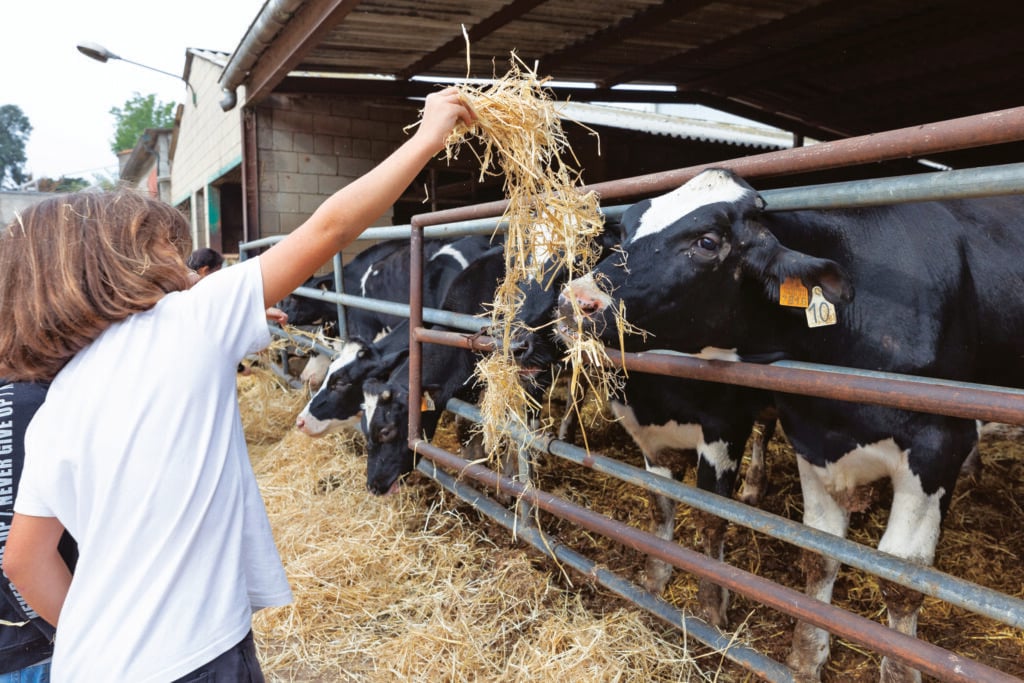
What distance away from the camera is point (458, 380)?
414 centimetres

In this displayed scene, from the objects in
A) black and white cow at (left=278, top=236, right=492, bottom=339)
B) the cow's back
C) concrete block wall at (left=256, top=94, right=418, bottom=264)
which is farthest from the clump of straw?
concrete block wall at (left=256, top=94, right=418, bottom=264)

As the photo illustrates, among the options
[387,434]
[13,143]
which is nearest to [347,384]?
[387,434]

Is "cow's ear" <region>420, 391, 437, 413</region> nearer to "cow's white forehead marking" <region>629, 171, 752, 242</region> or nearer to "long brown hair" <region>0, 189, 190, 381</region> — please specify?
"cow's white forehead marking" <region>629, 171, 752, 242</region>

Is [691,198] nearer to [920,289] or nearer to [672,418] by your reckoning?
[920,289]

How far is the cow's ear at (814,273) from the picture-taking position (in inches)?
82.8

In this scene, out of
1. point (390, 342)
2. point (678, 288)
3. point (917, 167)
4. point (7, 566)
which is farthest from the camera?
point (917, 167)

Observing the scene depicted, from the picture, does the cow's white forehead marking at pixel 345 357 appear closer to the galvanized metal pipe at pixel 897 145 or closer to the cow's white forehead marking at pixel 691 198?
the cow's white forehead marking at pixel 691 198

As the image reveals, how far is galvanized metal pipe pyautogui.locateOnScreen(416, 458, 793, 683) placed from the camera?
85.0 inches

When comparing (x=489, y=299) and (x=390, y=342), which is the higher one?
(x=489, y=299)

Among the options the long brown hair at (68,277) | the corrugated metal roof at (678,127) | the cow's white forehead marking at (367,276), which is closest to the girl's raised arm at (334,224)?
the long brown hair at (68,277)

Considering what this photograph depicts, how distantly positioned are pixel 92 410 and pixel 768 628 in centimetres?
269

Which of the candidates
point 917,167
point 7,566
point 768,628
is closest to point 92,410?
point 7,566

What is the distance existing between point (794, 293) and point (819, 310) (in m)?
0.09

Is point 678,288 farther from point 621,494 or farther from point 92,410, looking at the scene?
point 621,494
